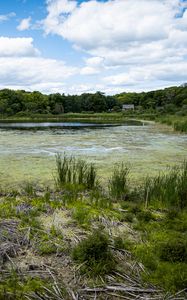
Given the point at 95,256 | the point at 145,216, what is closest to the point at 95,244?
the point at 95,256

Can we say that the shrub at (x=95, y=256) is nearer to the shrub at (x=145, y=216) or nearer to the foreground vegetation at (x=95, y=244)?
the foreground vegetation at (x=95, y=244)

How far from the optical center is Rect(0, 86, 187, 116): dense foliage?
58.6 meters

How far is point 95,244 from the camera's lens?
10.7ft

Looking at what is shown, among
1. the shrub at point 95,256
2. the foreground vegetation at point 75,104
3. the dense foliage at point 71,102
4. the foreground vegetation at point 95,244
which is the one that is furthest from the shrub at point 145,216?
the dense foliage at point 71,102

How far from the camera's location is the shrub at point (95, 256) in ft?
10.1

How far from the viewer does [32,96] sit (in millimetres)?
70500

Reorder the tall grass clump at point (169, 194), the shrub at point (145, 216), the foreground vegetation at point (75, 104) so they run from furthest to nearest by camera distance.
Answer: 1. the foreground vegetation at point (75, 104)
2. the tall grass clump at point (169, 194)
3. the shrub at point (145, 216)

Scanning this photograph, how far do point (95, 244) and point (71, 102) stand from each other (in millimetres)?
64948

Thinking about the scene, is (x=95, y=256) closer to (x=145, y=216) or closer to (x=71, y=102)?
(x=145, y=216)

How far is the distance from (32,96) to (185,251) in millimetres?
69514

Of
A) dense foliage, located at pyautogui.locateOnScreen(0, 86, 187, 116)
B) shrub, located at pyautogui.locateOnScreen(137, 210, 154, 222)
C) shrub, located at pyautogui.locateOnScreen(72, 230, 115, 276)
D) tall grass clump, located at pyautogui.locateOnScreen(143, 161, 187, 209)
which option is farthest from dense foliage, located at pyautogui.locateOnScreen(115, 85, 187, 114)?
shrub, located at pyautogui.locateOnScreen(72, 230, 115, 276)

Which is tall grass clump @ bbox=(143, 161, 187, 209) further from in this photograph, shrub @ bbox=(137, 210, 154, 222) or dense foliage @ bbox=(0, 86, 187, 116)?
dense foliage @ bbox=(0, 86, 187, 116)

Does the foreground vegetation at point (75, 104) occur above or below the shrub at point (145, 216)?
above

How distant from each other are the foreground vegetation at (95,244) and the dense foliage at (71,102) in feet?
167
